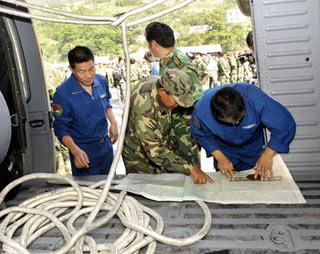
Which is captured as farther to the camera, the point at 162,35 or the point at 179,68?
the point at 162,35

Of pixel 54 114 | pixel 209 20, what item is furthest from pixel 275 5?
pixel 209 20

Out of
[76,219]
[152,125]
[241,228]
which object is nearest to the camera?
[241,228]

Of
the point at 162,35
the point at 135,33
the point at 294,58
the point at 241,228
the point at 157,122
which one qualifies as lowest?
the point at 241,228

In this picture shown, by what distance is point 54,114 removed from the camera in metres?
3.42

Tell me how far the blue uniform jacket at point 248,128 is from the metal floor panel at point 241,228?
562 mm

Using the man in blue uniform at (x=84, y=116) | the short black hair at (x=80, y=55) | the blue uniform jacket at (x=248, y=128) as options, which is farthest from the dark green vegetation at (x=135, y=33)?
the blue uniform jacket at (x=248, y=128)

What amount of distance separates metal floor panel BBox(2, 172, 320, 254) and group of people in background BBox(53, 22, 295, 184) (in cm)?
40

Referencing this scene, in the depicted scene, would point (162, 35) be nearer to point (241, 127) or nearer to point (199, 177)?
point (241, 127)

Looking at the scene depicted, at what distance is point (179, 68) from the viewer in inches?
136

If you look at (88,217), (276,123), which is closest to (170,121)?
(276,123)

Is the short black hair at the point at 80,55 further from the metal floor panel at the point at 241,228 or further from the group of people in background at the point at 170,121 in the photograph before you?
the metal floor panel at the point at 241,228

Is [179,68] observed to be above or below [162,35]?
below

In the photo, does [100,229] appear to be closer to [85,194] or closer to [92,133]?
[85,194]

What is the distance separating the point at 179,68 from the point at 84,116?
935mm
